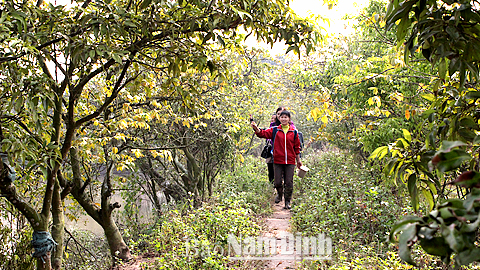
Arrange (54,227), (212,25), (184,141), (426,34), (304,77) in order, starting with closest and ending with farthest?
(426,34), (212,25), (54,227), (184,141), (304,77)

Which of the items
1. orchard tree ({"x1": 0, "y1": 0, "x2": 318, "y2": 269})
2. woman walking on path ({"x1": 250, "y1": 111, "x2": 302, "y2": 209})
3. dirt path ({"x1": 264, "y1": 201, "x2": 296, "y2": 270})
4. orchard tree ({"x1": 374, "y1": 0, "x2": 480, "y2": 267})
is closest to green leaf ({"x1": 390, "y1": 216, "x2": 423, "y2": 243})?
orchard tree ({"x1": 374, "y1": 0, "x2": 480, "y2": 267})

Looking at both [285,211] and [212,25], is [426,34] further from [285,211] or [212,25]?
[285,211]

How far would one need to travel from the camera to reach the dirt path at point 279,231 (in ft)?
14.5

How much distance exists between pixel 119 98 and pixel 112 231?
226 cm

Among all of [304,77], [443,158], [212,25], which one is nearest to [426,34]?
[443,158]

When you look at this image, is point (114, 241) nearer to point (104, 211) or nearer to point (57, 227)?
point (104, 211)

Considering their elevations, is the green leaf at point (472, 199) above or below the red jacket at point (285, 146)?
below

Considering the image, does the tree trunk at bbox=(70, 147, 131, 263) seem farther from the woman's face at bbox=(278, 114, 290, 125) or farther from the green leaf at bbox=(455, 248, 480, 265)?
the green leaf at bbox=(455, 248, 480, 265)

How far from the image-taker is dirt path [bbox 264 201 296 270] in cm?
443

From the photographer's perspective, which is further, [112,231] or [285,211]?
[285,211]

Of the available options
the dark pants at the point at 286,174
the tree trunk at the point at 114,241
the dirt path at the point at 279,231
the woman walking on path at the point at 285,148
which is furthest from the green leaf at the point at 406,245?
the dark pants at the point at 286,174

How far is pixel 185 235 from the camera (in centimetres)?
449

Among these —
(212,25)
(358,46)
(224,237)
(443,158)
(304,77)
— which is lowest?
(224,237)

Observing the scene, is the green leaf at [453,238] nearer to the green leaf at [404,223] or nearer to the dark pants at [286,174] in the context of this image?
the green leaf at [404,223]
